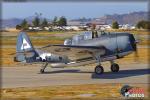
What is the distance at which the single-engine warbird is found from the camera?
2377 centimetres

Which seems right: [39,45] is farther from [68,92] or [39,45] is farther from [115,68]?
[68,92]

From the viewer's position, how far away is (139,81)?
20.5 m

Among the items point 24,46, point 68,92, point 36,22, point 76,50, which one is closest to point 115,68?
point 76,50

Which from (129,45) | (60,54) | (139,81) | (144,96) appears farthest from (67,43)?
(144,96)

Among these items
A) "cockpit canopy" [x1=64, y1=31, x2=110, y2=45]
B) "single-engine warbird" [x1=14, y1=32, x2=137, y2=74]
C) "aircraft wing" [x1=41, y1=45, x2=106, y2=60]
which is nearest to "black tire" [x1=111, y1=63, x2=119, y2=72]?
"single-engine warbird" [x1=14, y1=32, x2=137, y2=74]

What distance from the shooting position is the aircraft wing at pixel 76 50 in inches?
899

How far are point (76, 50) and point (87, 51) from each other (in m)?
0.86

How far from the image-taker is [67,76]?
2316 cm

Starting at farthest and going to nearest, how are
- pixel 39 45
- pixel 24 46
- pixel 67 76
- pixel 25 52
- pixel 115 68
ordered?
pixel 39 45 < pixel 24 46 < pixel 25 52 < pixel 115 68 < pixel 67 76

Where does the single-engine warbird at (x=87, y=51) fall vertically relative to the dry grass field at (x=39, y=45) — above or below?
above

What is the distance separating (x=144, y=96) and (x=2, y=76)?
11.5 metres

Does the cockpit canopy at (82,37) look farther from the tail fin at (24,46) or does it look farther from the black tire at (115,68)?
the tail fin at (24,46)

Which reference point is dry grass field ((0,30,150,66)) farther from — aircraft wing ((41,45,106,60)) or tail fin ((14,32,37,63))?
aircraft wing ((41,45,106,60))

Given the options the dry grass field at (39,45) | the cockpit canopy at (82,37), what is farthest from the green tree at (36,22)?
the cockpit canopy at (82,37)
